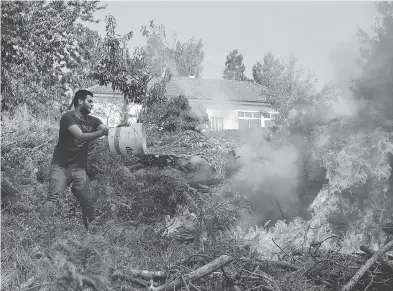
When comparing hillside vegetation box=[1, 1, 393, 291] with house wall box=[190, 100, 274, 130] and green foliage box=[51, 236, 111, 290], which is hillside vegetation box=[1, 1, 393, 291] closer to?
green foliage box=[51, 236, 111, 290]

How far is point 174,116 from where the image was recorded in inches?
334

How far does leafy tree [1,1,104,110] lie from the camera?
13.0 m

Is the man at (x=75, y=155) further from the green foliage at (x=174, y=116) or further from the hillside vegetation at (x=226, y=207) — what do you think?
the green foliage at (x=174, y=116)

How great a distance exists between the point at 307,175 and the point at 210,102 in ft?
54.1

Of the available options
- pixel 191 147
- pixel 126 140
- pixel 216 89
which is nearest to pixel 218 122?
pixel 216 89

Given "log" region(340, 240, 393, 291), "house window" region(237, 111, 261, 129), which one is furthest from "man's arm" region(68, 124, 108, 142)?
"house window" region(237, 111, 261, 129)

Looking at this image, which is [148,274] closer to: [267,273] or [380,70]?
[267,273]

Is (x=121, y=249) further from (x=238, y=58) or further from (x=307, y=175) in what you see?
(x=238, y=58)

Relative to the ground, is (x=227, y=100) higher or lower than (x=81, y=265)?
higher

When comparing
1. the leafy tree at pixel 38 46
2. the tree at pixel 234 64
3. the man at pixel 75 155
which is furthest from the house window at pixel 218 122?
the tree at pixel 234 64

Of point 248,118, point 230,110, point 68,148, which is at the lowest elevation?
point 68,148

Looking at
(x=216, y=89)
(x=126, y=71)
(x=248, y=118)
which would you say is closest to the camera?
(x=126, y=71)

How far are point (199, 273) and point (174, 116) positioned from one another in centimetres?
574

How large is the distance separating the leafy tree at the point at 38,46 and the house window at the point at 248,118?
10138 mm
